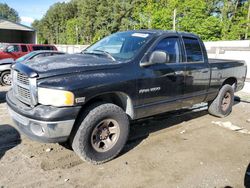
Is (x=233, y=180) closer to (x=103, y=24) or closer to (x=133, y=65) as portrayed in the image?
(x=133, y=65)

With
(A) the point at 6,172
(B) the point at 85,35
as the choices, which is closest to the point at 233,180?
(A) the point at 6,172

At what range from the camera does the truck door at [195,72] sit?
472 centimetres

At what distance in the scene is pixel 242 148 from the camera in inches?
171

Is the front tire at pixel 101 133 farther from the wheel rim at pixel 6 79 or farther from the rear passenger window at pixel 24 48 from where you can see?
the rear passenger window at pixel 24 48

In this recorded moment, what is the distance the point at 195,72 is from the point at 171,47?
772mm

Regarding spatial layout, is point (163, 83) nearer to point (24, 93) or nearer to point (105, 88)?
point (105, 88)

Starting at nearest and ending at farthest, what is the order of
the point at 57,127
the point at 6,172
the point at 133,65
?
the point at 57,127 < the point at 6,172 < the point at 133,65

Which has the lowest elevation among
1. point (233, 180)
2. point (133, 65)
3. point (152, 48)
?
point (233, 180)

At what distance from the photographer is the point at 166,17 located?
29.9 m

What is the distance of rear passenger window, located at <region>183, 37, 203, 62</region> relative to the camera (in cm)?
481

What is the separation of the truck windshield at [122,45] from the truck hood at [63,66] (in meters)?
0.34

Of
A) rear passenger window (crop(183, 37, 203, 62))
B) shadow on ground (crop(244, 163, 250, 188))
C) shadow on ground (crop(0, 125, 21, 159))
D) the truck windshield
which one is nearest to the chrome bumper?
shadow on ground (crop(0, 125, 21, 159))

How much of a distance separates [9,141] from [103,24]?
47129 millimetres

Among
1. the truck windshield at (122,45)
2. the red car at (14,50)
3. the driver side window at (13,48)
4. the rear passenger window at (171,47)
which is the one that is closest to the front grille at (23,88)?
the truck windshield at (122,45)
